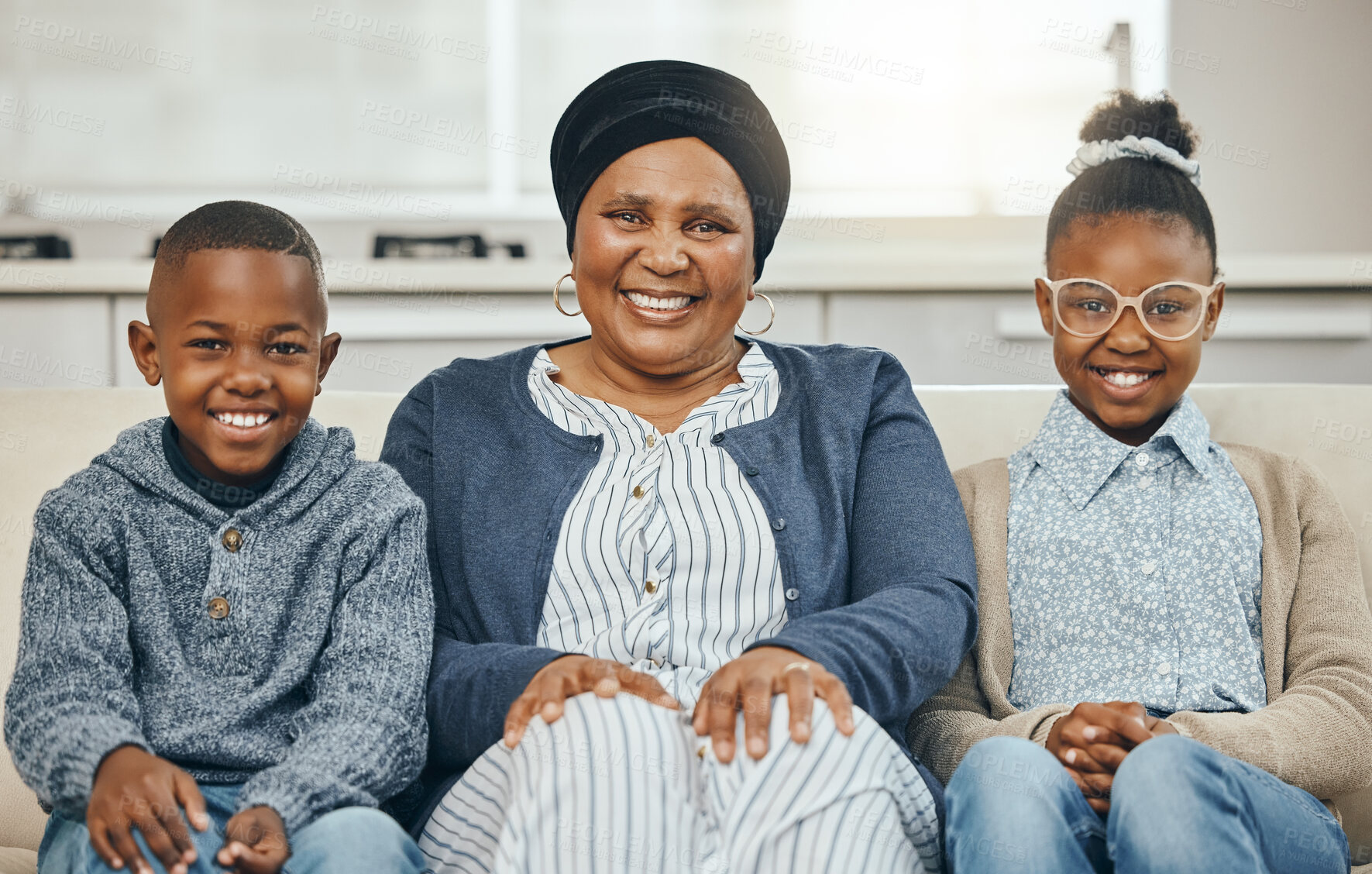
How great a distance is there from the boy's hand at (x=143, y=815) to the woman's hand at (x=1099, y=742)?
2.75ft

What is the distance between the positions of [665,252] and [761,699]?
25.9 inches

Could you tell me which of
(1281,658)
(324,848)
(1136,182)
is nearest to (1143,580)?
(1281,658)

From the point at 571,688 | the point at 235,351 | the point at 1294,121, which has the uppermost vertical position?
the point at 1294,121

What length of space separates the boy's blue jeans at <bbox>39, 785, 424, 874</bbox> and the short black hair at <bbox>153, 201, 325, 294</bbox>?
567 mm

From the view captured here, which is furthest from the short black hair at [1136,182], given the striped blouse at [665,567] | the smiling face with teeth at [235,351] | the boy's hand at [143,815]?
the boy's hand at [143,815]

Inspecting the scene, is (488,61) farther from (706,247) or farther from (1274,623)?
(1274,623)

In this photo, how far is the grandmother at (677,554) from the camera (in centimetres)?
108

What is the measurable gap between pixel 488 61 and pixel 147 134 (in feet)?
3.08

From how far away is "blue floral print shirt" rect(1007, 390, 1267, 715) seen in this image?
150 centimetres

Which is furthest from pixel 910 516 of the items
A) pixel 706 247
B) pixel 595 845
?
pixel 595 845

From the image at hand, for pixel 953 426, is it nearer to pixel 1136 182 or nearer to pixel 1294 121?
pixel 1136 182

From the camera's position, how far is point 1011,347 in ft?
8.84

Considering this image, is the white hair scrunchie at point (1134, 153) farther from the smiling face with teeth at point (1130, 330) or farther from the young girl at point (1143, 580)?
the smiling face with teeth at point (1130, 330)

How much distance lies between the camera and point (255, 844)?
1.09 m
